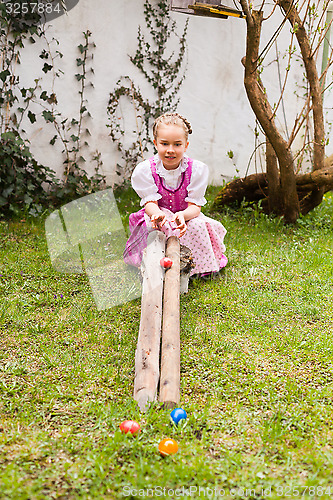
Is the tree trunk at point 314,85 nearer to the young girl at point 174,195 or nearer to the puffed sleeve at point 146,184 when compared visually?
the young girl at point 174,195

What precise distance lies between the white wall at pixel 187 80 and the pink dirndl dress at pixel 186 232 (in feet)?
7.30

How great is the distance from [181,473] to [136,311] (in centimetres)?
156

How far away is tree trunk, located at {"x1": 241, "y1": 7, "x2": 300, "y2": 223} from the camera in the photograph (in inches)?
169

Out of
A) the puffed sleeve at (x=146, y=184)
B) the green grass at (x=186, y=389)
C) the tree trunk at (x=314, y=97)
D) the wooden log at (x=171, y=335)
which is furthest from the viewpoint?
the tree trunk at (x=314, y=97)

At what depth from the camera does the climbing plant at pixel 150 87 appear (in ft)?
19.2

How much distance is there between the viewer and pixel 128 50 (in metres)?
5.82

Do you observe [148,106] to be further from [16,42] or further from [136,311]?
[136,311]

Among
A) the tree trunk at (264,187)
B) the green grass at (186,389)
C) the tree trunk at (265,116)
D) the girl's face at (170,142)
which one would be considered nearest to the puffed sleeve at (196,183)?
the girl's face at (170,142)

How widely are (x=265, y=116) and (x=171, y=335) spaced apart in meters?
2.85

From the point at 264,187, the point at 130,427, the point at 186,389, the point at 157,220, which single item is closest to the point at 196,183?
the point at 157,220

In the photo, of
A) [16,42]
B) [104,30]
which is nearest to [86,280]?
[16,42]

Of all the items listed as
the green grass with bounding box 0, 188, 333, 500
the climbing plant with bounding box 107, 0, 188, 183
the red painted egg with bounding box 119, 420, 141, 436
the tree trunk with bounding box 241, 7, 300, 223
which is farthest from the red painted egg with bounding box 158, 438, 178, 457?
the climbing plant with bounding box 107, 0, 188, 183

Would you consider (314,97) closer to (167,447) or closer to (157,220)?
(157,220)

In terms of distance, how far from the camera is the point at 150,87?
6.05 m
